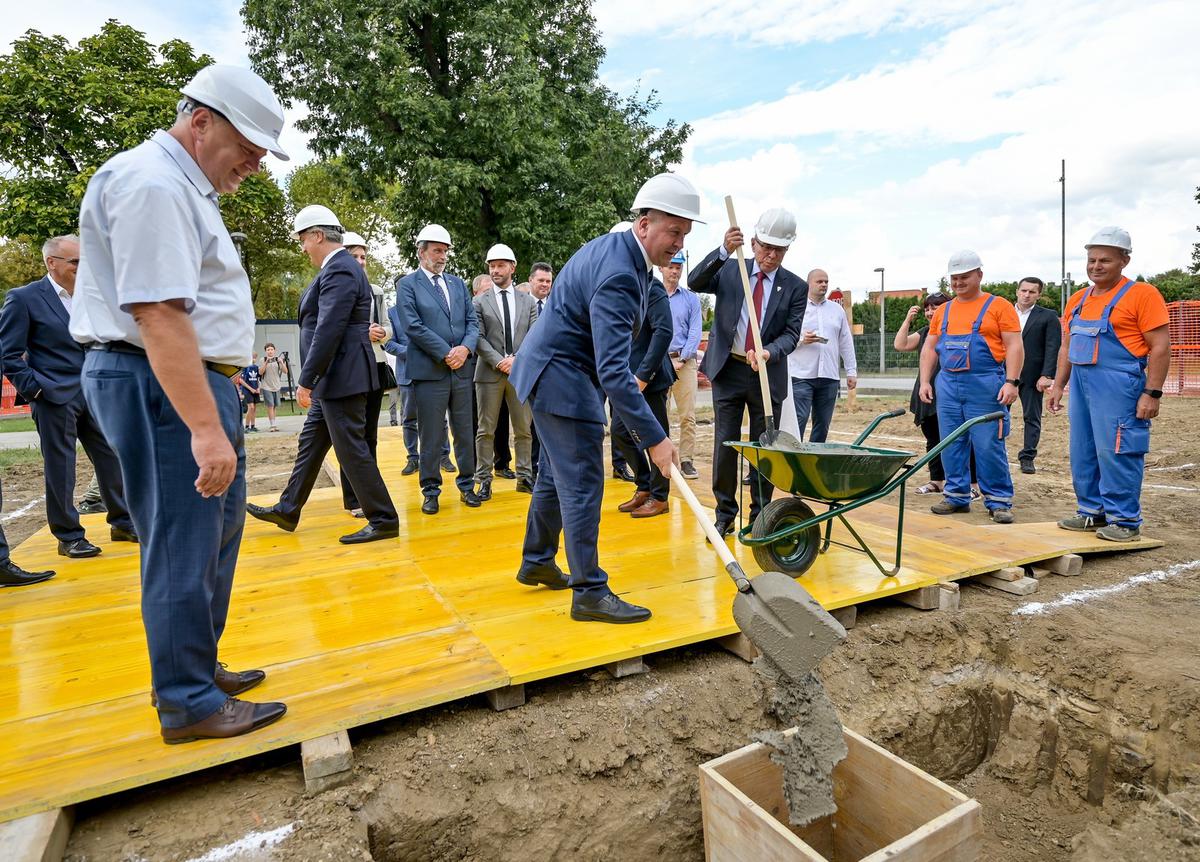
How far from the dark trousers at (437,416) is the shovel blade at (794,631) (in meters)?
3.30

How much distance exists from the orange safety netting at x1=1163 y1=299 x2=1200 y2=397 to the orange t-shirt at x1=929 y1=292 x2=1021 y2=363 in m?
14.2

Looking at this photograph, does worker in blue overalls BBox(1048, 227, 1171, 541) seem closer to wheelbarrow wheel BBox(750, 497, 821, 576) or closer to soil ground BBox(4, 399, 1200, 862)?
soil ground BBox(4, 399, 1200, 862)

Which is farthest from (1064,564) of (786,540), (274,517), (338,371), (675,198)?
(274,517)

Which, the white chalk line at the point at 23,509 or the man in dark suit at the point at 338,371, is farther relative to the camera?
the white chalk line at the point at 23,509

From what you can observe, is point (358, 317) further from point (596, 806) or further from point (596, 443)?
point (596, 806)

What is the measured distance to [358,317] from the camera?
450cm

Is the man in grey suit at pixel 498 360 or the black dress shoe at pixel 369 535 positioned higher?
the man in grey suit at pixel 498 360

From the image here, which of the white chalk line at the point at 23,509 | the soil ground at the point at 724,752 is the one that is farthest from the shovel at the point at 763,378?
the white chalk line at the point at 23,509

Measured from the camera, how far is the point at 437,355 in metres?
5.09

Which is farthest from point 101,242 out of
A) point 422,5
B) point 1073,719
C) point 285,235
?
point 285,235

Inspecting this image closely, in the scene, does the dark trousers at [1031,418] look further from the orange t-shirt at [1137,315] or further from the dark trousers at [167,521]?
the dark trousers at [167,521]

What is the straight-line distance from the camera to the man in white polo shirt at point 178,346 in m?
1.92

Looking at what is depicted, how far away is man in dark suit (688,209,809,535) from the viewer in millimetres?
4254

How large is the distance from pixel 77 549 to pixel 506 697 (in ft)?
11.2
